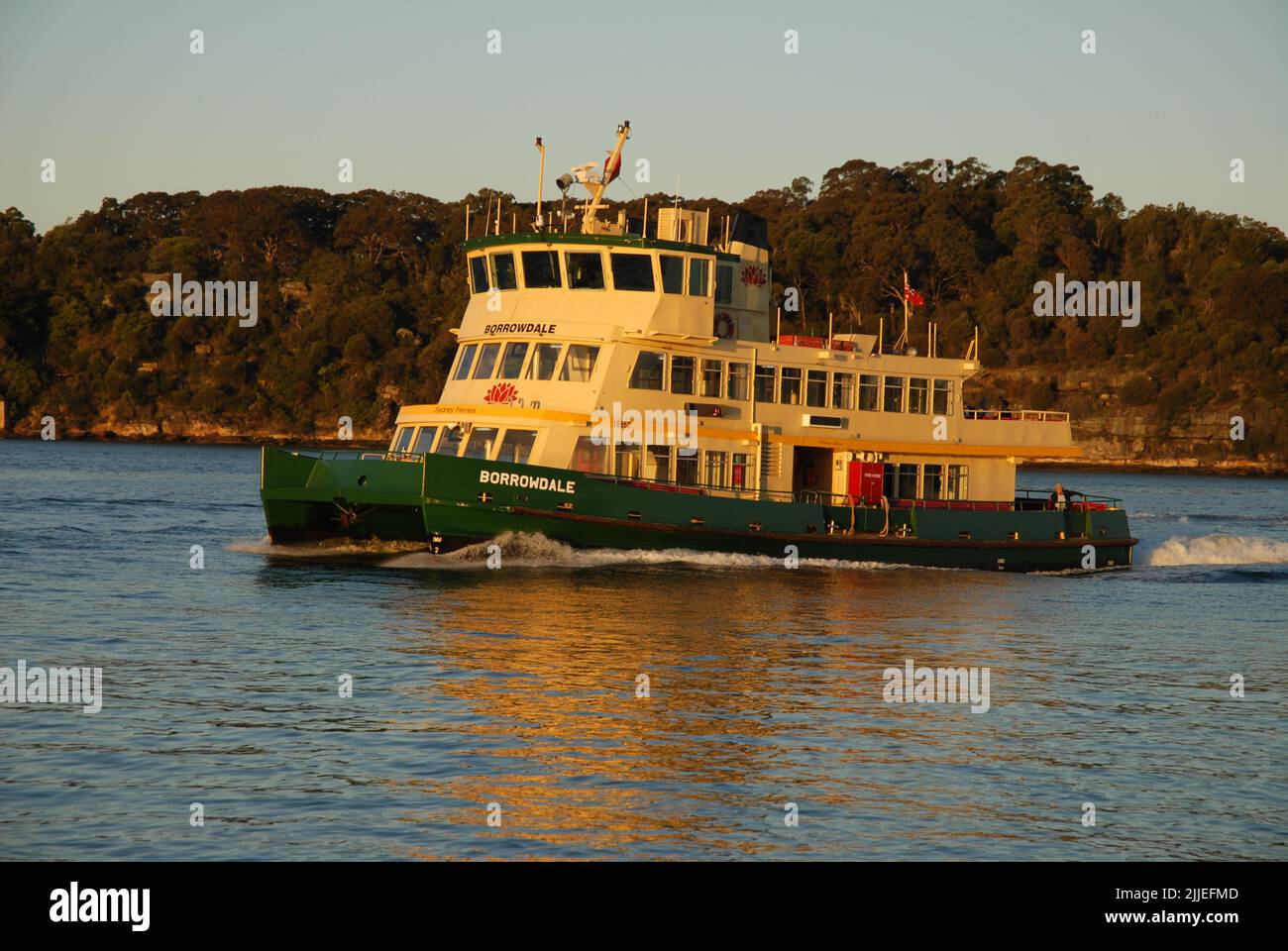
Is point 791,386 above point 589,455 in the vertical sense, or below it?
above

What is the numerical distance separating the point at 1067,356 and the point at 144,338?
82.4 meters

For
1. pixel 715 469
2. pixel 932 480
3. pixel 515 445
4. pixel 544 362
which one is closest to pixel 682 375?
pixel 715 469

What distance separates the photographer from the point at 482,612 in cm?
2709

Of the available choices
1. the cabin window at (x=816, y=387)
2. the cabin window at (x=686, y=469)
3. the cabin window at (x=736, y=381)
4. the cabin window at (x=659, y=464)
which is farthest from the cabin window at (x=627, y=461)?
the cabin window at (x=816, y=387)

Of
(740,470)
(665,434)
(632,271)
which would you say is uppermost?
(632,271)

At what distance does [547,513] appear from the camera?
32.7 m

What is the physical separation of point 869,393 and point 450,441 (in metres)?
10.7

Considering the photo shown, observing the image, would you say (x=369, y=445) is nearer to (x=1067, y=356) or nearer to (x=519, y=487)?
(x=1067, y=356)

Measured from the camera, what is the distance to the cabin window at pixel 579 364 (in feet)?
112

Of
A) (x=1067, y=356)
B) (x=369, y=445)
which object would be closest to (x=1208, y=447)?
(x=1067, y=356)

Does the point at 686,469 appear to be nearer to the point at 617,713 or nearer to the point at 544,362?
the point at 544,362

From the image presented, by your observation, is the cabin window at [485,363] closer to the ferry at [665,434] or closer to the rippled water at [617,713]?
the ferry at [665,434]

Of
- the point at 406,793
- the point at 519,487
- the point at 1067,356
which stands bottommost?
the point at 406,793

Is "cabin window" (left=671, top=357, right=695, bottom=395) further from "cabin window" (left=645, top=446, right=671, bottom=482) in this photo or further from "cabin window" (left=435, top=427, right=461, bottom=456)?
"cabin window" (left=435, top=427, right=461, bottom=456)
